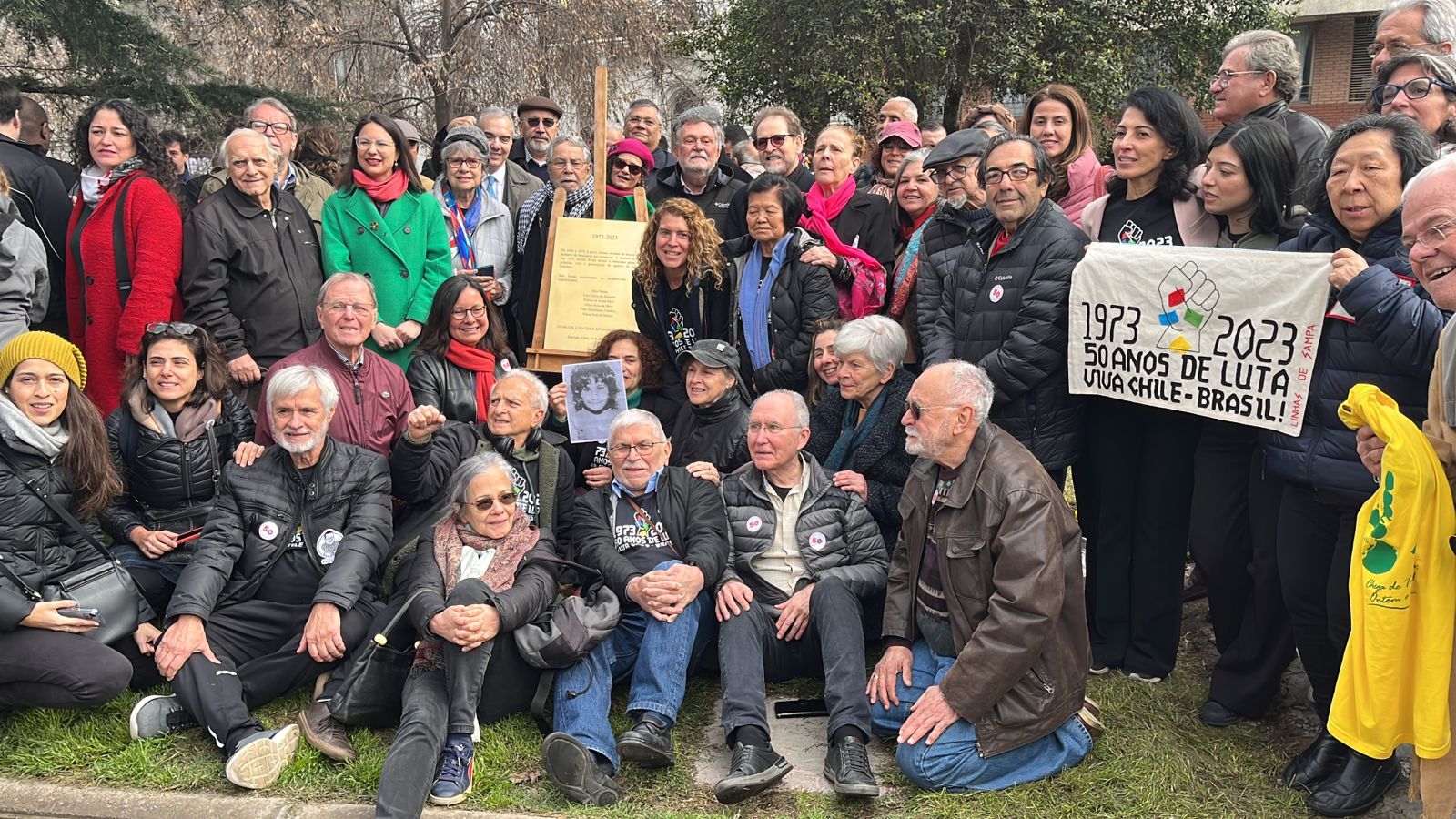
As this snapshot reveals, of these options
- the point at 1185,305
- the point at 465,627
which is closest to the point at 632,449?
the point at 465,627

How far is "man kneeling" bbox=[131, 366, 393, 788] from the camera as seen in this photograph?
5.04 metres

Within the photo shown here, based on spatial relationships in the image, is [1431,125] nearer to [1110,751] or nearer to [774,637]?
[1110,751]

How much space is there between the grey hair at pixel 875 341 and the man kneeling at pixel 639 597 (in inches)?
38.7

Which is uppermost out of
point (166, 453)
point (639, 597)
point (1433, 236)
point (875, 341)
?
point (1433, 236)

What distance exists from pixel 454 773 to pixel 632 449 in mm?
1627

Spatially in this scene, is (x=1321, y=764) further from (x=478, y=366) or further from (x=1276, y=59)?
(x=478, y=366)

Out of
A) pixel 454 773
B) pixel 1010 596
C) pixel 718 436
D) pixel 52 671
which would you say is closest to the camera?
pixel 1010 596

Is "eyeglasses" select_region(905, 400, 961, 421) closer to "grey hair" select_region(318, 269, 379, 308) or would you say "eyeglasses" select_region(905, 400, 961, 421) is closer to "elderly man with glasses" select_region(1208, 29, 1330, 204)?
"elderly man with glasses" select_region(1208, 29, 1330, 204)

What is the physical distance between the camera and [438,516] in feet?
18.4

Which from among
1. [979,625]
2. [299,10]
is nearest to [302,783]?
[979,625]

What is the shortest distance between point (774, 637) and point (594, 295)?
2.88 m

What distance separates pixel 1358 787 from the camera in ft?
14.2

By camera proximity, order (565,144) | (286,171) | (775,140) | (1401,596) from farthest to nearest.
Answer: (565,144), (775,140), (286,171), (1401,596)

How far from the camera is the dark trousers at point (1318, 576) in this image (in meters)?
4.31
